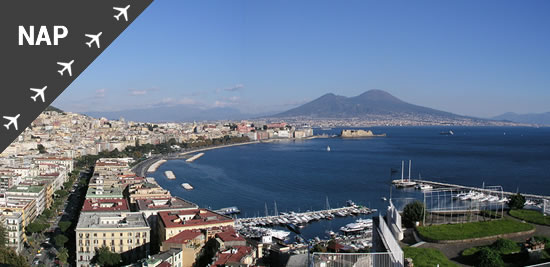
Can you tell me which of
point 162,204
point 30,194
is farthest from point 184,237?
point 30,194

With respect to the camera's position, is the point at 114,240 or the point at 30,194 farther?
the point at 30,194

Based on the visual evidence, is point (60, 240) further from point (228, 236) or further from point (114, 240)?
point (228, 236)

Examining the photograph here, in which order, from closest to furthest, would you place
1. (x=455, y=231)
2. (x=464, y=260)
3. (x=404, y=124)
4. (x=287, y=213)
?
1. (x=464, y=260)
2. (x=455, y=231)
3. (x=287, y=213)
4. (x=404, y=124)

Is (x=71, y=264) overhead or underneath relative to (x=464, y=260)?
underneath

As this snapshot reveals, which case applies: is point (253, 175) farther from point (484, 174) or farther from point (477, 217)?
point (477, 217)

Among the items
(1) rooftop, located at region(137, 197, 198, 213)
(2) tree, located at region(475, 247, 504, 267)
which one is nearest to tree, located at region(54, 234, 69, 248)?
(1) rooftop, located at region(137, 197, 198, 213)

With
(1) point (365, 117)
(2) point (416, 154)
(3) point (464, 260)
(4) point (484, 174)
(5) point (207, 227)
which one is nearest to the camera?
(3) point (464, 260)

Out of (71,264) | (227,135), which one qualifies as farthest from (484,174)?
(227,135)

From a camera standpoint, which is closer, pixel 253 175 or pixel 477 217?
pixel 477 217
